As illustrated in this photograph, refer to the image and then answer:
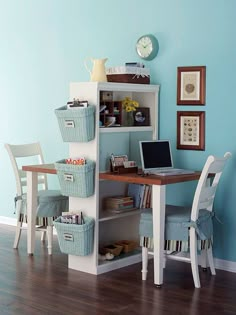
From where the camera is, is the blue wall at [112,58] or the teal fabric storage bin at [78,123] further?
the blue wall at [112,58]

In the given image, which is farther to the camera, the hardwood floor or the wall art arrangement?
the wall art arrangement

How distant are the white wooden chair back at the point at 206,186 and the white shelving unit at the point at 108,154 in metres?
0.73

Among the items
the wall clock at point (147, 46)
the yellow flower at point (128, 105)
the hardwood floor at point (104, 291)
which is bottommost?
the hardwood floor at point (104, 291)

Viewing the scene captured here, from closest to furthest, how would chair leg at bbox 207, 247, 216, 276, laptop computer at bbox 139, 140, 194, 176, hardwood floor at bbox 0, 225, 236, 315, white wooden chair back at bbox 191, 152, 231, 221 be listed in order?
1. hardwood floor at bbox 0, 225, 236, 315
2. white wooden chair back at bbox 191, 152, 231, 221
3. chair leg at bbox 207, 247, 216, 276
4. laptop computer at bbox 139, 140, 194, 176

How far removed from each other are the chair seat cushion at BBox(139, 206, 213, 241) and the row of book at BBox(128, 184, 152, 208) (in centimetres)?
55

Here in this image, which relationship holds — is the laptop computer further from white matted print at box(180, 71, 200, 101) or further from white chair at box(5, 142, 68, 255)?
white chair at box(5, 142, 68, 255)

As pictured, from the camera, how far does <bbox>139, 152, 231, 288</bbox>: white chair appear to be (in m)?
4.15

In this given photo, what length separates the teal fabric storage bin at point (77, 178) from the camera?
438cm

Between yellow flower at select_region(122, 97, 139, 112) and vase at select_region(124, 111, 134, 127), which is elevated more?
yellow flower at select_region(122, 97, 139, 112)

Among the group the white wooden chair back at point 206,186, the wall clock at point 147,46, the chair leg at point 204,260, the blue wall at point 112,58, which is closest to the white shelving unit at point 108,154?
the blue wall at point 112,58

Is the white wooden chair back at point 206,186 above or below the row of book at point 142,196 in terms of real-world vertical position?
above

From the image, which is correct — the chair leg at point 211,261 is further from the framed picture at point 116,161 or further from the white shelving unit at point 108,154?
the framed picture at point 116,161

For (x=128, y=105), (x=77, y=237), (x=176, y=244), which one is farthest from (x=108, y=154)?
(x=176, y=244)

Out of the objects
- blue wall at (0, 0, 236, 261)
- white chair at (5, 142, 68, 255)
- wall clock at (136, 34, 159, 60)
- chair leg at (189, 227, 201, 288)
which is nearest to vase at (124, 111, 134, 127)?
blue wall at (0, 0, 236, 261)
